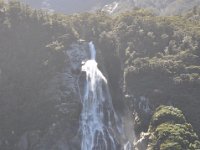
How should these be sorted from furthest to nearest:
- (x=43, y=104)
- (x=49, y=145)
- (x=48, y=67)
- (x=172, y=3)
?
(x=172, y=3) → (x=48, y=67) → (x=43, y=104) → (x=49, y=145)

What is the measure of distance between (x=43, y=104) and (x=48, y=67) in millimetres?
7792

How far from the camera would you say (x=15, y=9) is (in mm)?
83875

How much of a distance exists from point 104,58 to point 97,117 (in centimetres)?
1617

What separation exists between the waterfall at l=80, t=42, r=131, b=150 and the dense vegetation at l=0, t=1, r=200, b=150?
2.59 metres

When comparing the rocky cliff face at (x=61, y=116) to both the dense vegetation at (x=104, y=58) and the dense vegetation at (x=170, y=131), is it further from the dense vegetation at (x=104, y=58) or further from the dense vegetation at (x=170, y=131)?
the dense vegetation at (x=170, y=131)

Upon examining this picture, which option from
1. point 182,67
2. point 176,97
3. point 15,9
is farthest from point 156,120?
point 15,9

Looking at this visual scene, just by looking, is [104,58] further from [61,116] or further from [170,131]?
[170,131]

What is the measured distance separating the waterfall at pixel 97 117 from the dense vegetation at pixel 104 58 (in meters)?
2.59

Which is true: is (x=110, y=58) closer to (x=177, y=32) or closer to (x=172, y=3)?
(x=177, y=32)

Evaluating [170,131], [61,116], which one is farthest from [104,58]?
[170,131]

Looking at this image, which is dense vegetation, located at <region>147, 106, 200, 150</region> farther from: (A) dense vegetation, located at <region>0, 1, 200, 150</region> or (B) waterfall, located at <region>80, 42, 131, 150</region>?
(B) waterfall, located at <region>80, 42, 131, 150</region>

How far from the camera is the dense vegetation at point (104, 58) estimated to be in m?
69.8

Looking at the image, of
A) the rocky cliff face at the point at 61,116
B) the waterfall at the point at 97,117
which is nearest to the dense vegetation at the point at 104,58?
the rocky cliff face at the point at 61,116

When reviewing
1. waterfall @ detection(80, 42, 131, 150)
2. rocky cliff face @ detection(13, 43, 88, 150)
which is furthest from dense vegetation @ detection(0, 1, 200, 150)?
waterfall @ detection(80, 42, 131, 150)
